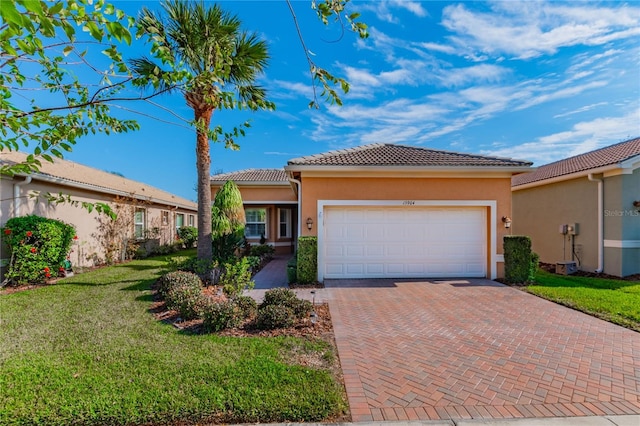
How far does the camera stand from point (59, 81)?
393 centimetres

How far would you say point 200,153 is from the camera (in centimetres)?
971

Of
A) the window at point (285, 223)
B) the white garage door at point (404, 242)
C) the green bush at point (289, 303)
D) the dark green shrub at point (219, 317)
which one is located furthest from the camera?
the window at point (285, 223)

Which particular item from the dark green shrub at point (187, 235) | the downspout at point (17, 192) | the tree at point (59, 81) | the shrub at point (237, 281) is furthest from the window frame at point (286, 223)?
the tree at point (59, 81)

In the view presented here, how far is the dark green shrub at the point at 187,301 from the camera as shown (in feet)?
20.0

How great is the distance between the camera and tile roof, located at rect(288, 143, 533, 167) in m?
9.93

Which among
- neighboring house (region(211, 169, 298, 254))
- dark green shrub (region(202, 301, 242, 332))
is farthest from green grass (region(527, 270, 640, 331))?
neighboring house (region(211, 169, 298, 254))

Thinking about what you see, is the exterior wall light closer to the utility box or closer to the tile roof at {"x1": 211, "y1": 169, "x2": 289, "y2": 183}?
the utility box

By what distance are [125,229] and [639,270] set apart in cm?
2240

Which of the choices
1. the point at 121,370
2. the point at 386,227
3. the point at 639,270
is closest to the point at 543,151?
the point at 639,270

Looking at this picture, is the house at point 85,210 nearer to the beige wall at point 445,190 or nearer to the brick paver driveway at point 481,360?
the brick paver driveway at point 481,360

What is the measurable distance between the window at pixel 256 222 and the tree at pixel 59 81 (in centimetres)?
1455

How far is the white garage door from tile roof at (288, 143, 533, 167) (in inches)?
64.5

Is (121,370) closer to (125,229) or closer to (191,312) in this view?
(191,312)

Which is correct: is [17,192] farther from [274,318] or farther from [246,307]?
[274,318]
